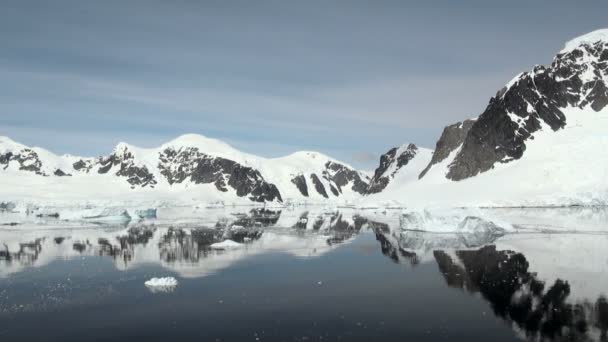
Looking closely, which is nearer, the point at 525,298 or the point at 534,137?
the point at 525,298

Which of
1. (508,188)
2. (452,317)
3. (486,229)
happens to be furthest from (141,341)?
(508,188)

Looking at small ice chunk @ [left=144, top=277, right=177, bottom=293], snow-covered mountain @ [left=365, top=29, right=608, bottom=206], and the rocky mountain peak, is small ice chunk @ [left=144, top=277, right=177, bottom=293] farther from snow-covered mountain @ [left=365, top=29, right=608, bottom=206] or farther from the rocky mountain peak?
the rocky mountain peak

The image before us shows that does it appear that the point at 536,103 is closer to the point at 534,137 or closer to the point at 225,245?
the point at 534,137

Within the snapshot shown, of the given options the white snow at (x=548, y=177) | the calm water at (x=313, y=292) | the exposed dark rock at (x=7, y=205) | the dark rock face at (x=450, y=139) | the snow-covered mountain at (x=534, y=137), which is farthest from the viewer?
the dark rock face at (x=450, y=139)

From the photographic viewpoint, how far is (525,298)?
61.6 feet

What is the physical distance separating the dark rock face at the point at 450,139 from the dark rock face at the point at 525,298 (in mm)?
139070

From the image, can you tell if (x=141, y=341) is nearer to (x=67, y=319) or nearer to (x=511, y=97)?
(x=67, y=319)

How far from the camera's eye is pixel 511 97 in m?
135

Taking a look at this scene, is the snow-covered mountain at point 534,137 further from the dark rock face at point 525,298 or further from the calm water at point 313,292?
the dark rock face at point 525,298

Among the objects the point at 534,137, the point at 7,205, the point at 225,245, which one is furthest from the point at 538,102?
the point at 7,205

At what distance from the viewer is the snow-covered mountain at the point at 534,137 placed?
326 feet

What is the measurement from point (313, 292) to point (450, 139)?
154810 mm

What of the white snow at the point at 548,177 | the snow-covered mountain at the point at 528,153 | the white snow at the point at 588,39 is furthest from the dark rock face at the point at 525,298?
the white snow at the point at 588,39

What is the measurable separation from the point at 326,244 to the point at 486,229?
15.2 m
